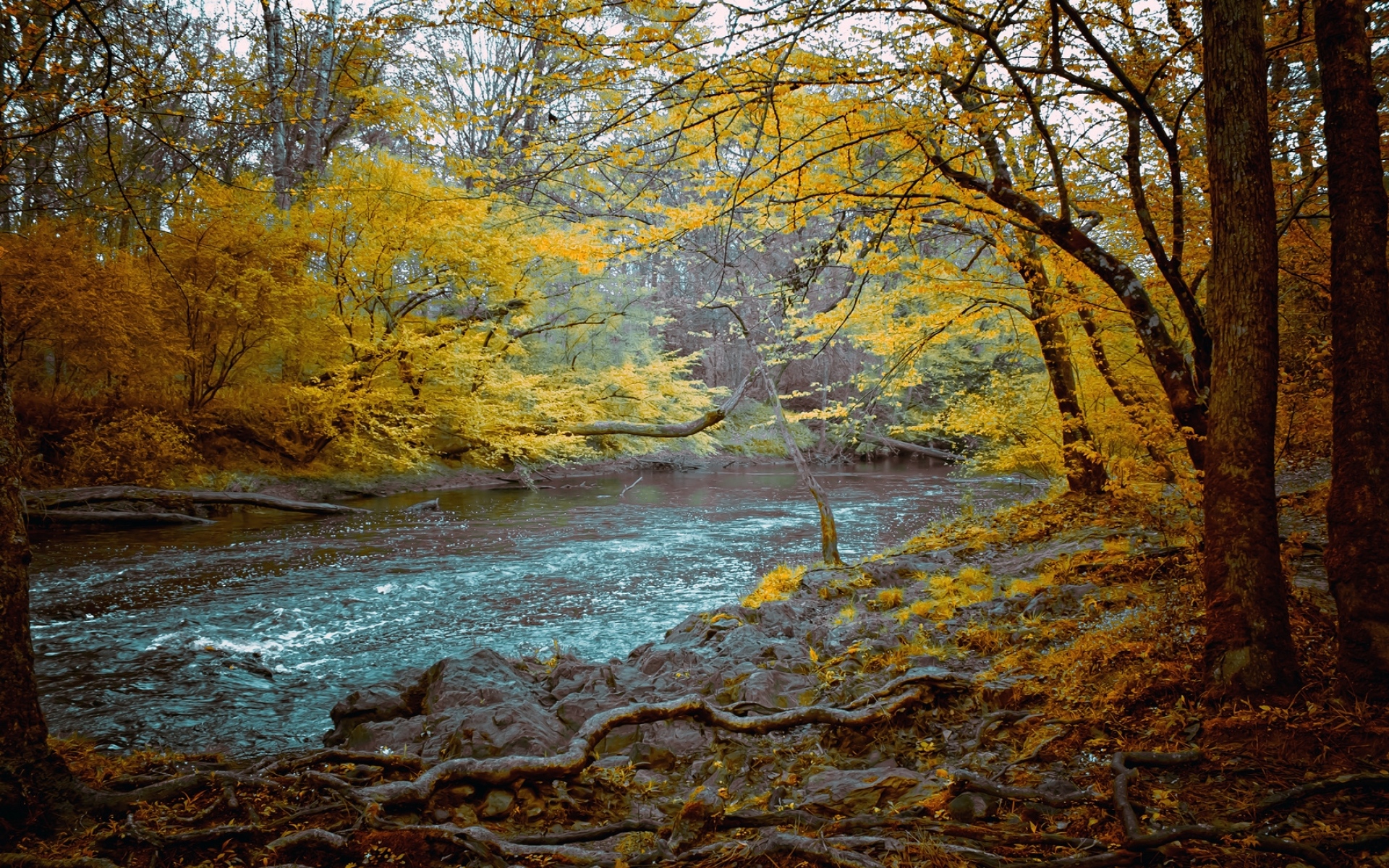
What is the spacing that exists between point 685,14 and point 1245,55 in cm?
246

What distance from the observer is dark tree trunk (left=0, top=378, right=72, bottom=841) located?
2654 mm

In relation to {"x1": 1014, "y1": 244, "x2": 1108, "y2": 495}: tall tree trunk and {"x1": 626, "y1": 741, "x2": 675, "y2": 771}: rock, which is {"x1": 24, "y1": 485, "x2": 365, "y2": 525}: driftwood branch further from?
{"x1": 1014, "y1": 244, "x2": 1108, "y2": 495}: tall tree trunk

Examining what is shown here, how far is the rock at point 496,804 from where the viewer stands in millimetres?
3047

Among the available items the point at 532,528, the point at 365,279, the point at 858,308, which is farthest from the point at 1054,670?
the point at 365,279

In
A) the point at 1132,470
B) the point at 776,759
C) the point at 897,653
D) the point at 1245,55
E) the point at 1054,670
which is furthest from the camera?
the point at 1132,470

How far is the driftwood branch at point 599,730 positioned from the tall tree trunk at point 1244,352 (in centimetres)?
163

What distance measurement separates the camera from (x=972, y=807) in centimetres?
255

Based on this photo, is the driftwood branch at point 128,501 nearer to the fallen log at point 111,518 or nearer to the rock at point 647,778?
the fallen log at point 111,518

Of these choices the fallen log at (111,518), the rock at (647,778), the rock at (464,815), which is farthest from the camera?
the fallen log at (111,518)

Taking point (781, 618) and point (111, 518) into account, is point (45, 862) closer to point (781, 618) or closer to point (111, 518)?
point (781, 618)

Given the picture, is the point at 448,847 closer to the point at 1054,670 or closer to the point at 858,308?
the point at 1054,670

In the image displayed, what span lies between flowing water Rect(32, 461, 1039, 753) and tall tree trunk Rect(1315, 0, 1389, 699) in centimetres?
538

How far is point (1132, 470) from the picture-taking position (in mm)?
5574

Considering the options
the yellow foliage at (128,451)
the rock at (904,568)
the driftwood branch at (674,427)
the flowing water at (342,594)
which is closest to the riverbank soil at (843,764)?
the flowing water at (342,594)
